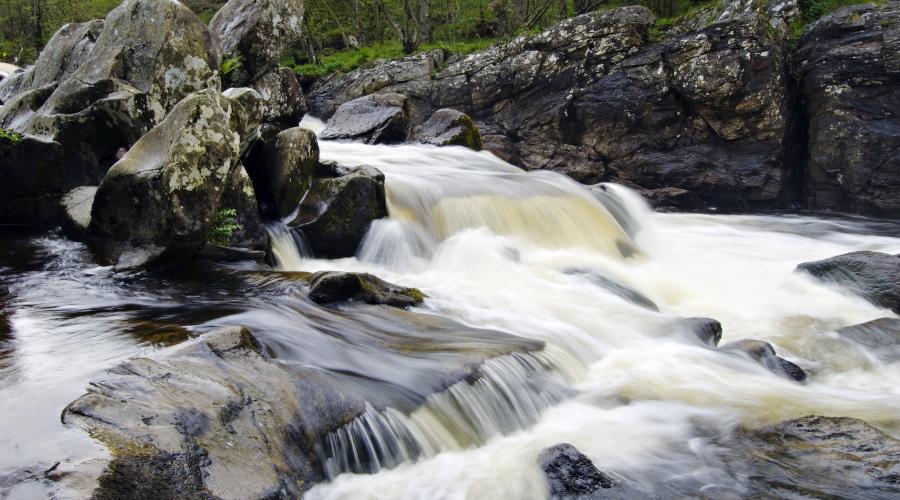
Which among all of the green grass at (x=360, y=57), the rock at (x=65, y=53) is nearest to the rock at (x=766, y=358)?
the rock at (x=65, y=53)

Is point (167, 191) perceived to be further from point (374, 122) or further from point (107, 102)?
point (374, 122)

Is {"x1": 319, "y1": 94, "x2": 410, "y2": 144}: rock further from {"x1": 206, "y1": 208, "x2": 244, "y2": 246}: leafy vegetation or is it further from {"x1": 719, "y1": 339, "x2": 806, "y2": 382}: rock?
{"x1": 719, "y1": 339, "x2": 806, "y2": 382}: rock

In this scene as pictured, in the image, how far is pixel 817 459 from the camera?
12.6ft

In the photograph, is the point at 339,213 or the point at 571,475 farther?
the point at 339,213

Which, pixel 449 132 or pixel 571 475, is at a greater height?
pixel 449 132

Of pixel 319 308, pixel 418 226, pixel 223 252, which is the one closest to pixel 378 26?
pixel 418 226

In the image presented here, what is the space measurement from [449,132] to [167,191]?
29.8ft

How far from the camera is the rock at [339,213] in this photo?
29.1 feet

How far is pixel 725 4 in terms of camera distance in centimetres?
Answer: 1608

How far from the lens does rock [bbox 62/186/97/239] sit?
7.39 metres

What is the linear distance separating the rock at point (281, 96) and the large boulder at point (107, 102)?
2.54 m

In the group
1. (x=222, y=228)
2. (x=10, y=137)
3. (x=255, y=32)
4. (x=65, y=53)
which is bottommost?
(x=222, y=228)

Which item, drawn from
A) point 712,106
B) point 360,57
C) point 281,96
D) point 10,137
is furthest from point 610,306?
point 360,57

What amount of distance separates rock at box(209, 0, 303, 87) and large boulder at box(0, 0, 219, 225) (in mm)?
2604
